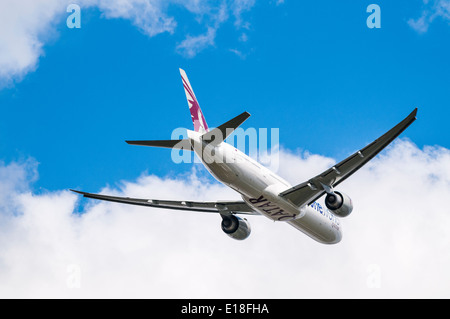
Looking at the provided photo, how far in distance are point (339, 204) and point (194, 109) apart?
371 inches

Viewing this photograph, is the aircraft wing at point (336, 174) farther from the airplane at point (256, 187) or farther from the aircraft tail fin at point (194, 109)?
the aircraft tail fin at point (194, 109)

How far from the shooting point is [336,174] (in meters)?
34.1

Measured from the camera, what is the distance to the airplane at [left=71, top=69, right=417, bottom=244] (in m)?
31.8

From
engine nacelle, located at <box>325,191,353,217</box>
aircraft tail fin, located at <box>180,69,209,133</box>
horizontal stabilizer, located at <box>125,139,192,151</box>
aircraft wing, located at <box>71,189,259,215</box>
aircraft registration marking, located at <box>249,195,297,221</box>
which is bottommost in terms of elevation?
engine nacelle, located at <box>325,191,353,217</box>

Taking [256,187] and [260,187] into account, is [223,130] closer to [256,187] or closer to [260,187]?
[256,187]

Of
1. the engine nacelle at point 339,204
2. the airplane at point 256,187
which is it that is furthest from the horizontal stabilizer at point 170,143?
the engine nacelle at point 339,204

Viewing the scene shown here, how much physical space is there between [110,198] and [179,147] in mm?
8556

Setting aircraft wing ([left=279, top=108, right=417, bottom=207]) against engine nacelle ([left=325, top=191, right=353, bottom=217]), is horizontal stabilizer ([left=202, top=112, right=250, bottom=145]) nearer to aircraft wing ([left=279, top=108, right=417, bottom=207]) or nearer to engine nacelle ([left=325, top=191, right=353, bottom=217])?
aircraft wing ([left=279, top=108, right=417, bottom=207])

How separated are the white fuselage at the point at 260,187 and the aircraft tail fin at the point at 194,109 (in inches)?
86.3

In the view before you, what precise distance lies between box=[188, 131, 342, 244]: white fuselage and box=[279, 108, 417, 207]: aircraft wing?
2.27 feet

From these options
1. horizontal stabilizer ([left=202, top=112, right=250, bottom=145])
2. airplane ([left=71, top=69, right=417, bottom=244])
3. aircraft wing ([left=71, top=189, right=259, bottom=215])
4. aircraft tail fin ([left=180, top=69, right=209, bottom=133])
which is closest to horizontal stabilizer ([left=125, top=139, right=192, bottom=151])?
airplane ([left=71, top=69, right=417, bottom=244])

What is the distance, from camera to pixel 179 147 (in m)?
32.6
